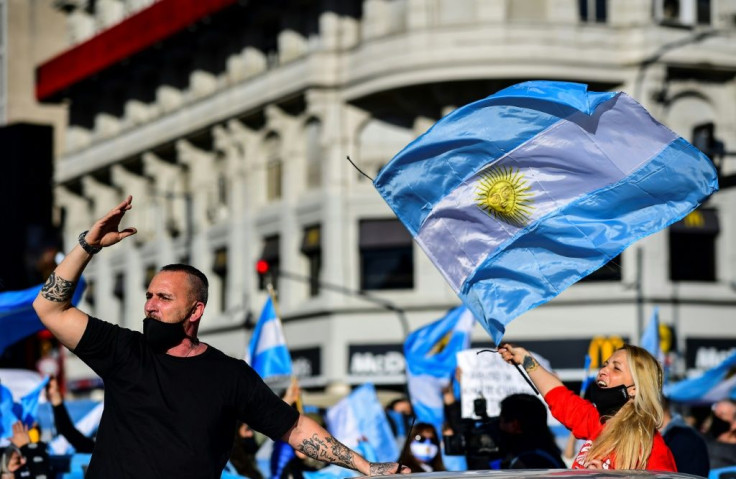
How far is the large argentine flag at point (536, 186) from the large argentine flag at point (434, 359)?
6139 millimetres

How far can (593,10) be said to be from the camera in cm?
3647

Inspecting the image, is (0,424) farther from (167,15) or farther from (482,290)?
(167,15)

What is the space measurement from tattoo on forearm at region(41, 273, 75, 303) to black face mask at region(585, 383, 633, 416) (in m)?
2.34

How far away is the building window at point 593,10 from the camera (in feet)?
119

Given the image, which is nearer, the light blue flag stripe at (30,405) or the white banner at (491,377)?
the light blue flag stripe at (30,405)

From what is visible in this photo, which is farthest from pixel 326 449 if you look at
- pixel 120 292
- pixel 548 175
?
pixel 120 292

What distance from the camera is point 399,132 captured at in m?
38.0

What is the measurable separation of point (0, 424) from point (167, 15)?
1262 inches

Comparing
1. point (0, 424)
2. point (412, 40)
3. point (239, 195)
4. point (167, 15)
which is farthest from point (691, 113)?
point (0, 424)

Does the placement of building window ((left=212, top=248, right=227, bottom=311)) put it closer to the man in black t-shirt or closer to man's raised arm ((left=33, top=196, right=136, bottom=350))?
the man in black t-shirt

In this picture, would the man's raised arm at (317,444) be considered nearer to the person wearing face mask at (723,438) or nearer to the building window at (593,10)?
the person wearing face mask at (723,438)

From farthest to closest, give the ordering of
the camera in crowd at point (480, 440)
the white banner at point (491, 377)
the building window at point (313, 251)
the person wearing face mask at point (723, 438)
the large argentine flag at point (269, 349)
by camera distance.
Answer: the building window at point (313, 251), the large argentine flag at point (269, 349), the white banner at point (491, 377), the person wearing face mask at point (723, 438), the camera in crowd at point (480, 440)

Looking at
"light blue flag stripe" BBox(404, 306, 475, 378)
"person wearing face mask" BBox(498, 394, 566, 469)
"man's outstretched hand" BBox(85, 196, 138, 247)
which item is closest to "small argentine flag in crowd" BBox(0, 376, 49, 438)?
"light blue flag stripe" BBox(404, 306, 475, 378)

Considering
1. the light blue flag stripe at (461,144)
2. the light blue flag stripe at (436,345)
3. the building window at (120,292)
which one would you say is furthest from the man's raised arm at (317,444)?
the building window at (120,292)
